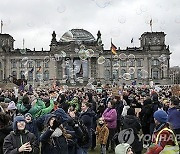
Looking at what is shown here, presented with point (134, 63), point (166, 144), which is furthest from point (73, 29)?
point (166, 144)

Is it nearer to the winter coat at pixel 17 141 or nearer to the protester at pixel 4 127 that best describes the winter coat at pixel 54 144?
the winter coat at pixel 17 141

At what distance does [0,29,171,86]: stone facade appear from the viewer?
275 feet

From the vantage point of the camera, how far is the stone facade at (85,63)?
275 feet

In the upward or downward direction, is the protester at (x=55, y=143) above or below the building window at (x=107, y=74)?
below

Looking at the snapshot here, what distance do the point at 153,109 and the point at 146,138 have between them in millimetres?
1020

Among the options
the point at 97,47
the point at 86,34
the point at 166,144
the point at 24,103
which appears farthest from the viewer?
the point at 86,34

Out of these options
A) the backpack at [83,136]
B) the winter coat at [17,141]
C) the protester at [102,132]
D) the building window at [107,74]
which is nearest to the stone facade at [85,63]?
the building window at [107,74]

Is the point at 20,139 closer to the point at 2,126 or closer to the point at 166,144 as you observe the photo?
the point at 2,126

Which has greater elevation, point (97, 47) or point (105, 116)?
point (97, 47)

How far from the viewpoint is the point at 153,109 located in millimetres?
11000

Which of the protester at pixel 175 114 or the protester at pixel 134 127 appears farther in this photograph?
the protester at pixel 175 114

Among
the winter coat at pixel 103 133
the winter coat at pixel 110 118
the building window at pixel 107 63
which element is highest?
the building window at pixel 107 63

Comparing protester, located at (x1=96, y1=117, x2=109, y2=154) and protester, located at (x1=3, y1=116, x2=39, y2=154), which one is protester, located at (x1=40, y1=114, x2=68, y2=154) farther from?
protester, located at (x1=96, y1=117, x2=109, y2=154)

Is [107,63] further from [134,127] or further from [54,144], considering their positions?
[54,144]
